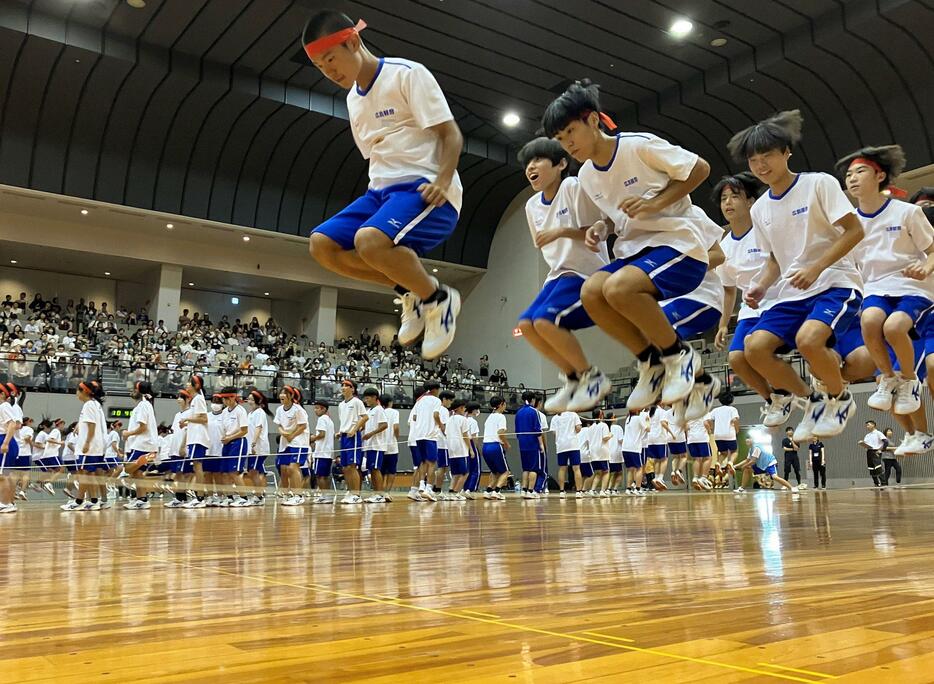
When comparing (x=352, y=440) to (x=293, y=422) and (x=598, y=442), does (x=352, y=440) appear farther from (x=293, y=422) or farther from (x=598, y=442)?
(x=598, y=442)

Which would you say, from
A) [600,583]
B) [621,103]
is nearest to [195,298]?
[621,103]

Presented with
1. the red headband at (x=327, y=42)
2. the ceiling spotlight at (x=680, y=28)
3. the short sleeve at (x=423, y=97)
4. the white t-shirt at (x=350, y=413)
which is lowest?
the white t-shirt at (x=350, y=413)

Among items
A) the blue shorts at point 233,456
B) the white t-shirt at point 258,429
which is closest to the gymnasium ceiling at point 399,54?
the white t-shirt at point 258,429

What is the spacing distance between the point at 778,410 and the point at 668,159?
2.71 metres

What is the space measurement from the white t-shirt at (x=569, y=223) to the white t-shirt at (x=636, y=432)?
1083cm

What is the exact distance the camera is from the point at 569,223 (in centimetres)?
469

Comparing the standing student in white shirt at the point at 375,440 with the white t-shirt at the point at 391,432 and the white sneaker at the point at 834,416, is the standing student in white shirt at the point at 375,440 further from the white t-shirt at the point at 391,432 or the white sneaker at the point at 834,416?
the white sneaker at the point at 834,416

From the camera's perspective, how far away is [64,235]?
23.3 meters

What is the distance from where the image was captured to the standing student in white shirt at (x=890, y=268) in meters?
5.50

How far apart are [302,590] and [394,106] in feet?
7.72

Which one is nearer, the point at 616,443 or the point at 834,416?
the point at 834,416

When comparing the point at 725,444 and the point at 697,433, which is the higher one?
the point at 697,433

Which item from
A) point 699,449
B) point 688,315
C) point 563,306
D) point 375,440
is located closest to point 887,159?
point 688,315

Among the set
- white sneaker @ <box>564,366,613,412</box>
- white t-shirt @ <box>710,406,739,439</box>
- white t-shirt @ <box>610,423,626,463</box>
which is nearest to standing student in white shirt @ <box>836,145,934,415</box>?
white sneaker @ <box>564,366,613,412</box>
